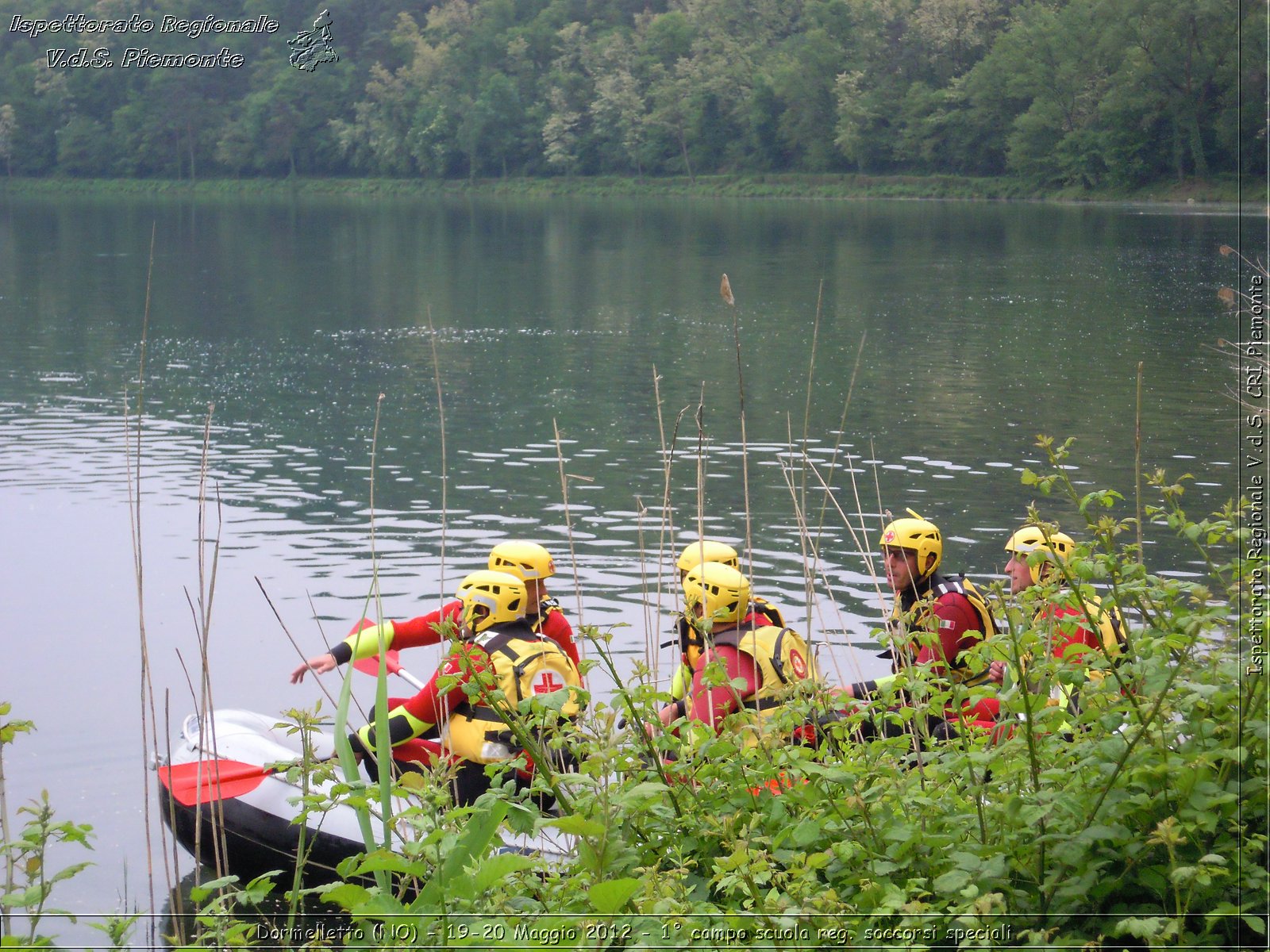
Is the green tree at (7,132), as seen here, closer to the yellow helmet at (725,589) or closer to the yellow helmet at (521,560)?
the yellow helmet at (521,560)

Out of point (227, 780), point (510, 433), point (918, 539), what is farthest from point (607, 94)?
point (227, 780)

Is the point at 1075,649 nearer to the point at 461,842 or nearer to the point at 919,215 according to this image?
the point at 461,842

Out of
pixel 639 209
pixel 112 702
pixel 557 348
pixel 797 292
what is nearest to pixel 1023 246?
pixel 797 292

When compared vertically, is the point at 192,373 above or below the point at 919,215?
below

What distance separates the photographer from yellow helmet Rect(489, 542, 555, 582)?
6.55 m

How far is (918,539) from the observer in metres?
6.36

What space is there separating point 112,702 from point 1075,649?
7931 millimetres

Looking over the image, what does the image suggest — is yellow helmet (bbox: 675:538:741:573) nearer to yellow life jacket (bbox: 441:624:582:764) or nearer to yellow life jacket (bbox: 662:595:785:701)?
yellow life jacket (bbox: 662:595:785:701)

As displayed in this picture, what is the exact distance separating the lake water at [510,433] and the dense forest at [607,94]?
2175 cm

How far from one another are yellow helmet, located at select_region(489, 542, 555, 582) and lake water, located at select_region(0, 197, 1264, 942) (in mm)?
355

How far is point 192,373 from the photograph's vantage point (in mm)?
22875

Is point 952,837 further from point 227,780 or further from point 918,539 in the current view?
point 227,780

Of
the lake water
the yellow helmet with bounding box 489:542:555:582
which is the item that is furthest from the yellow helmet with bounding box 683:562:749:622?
the yellow helmet with bounding box 489:542:555:582

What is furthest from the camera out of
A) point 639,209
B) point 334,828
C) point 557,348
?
point 639,209
